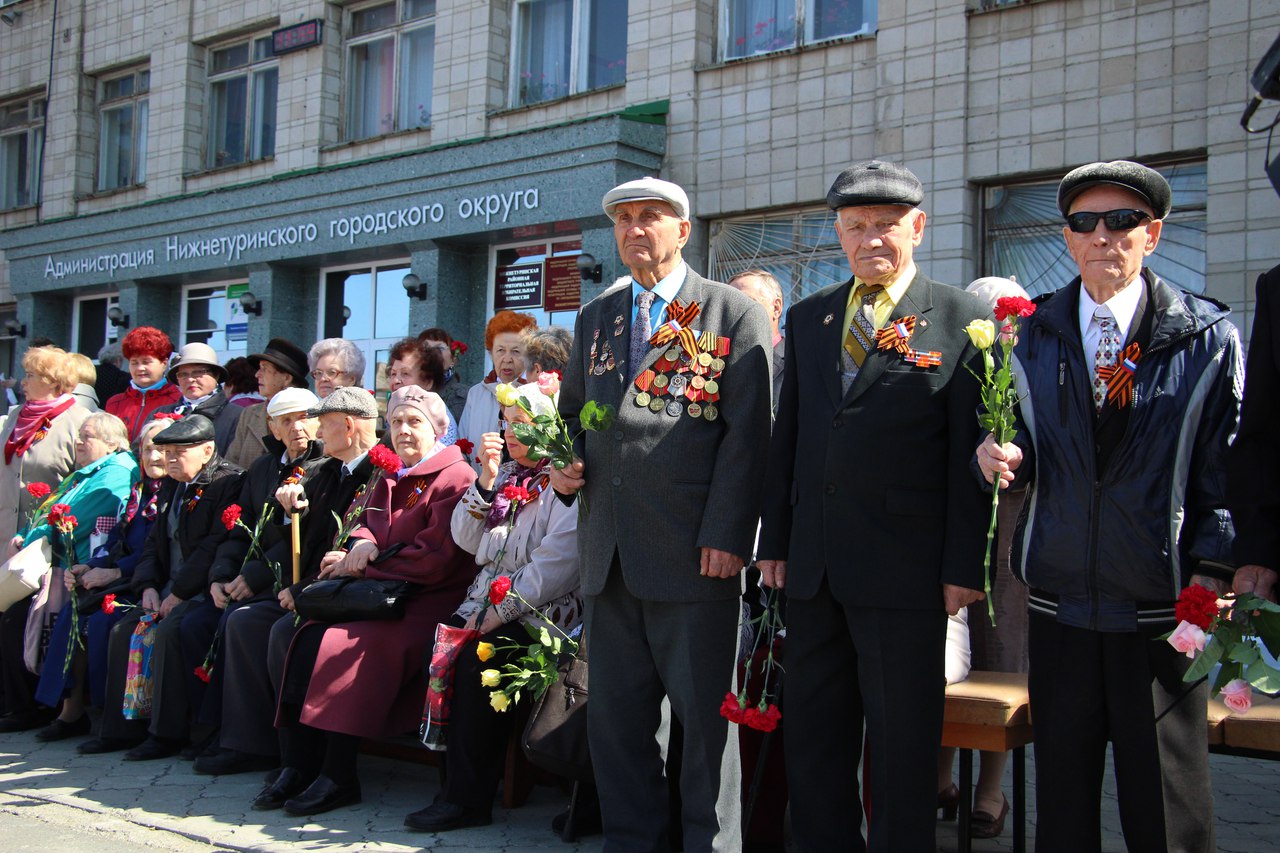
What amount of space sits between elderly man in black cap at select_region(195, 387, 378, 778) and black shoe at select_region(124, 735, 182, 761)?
1.38ft

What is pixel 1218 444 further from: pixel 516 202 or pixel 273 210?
pixel 273 210

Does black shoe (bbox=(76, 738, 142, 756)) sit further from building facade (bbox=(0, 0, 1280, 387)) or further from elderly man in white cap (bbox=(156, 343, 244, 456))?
building facade (bbox=(0, 0, 1280, 387))

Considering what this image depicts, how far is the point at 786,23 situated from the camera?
1073cm

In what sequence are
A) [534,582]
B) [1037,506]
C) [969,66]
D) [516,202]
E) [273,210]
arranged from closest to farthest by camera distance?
1. [1037,506]
2. [534,582]
3. [969,66]
4. [516,202]
5. [273,210]

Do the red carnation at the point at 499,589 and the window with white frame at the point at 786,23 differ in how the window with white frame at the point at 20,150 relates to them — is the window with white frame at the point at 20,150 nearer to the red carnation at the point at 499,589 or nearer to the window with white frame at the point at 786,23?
the window with white frame at the point at 786,23

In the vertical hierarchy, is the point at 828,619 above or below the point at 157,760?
above

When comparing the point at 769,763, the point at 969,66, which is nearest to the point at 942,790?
the point at 769,763

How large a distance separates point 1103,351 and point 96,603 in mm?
5395

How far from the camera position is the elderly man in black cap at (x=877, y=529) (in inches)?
135

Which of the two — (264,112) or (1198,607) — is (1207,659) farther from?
(264,112)

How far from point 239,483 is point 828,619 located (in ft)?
12.6

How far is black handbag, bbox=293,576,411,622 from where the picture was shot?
513 cm

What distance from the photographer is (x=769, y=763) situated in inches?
172

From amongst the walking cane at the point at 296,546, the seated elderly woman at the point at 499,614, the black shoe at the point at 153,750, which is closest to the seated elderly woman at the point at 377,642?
the walking cane at the point at 296,546
